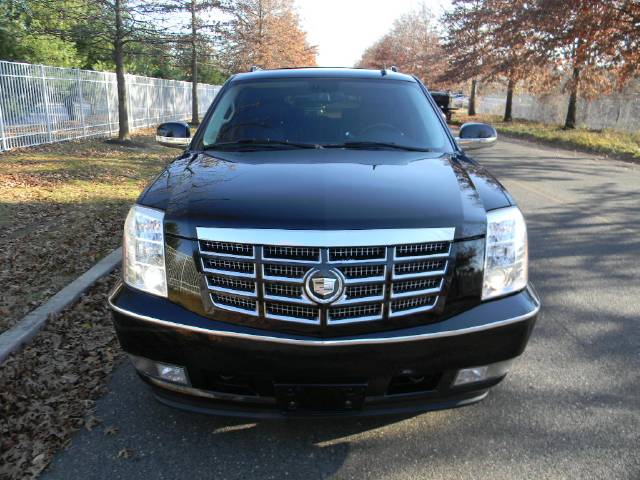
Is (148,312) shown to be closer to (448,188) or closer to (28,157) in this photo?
(448,188)

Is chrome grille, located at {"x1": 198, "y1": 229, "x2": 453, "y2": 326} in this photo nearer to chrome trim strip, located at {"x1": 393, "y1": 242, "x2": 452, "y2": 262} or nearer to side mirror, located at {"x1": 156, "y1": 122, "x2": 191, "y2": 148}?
chrome trim strip, located at {"x1": 393, "y1": 242, "x2": 452, "y2": 262}

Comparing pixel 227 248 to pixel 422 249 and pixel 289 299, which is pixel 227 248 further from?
pixel 422 249

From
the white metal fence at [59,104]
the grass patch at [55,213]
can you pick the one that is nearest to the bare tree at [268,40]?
the white metal fence at [59,104]

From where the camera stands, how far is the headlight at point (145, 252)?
2371 mm

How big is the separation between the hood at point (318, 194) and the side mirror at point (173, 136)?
132 centimetres

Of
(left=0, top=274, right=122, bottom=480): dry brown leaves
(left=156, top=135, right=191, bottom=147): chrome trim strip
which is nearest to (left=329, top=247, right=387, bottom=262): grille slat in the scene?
(left=0, top=274, right=122, bottom=480): dry brown leaves

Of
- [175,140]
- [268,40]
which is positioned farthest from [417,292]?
[268,40]

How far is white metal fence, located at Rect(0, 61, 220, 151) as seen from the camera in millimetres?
12711

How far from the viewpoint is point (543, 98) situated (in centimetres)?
2984

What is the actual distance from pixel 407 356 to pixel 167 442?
4.21 feet

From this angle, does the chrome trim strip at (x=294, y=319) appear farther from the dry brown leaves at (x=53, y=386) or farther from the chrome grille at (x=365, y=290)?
the dry brown leaves at (x=53, y=386)

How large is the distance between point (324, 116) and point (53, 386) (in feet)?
7.90

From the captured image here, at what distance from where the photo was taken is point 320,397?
2242 mm

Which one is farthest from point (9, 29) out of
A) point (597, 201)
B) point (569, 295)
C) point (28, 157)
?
point (569, 295)
